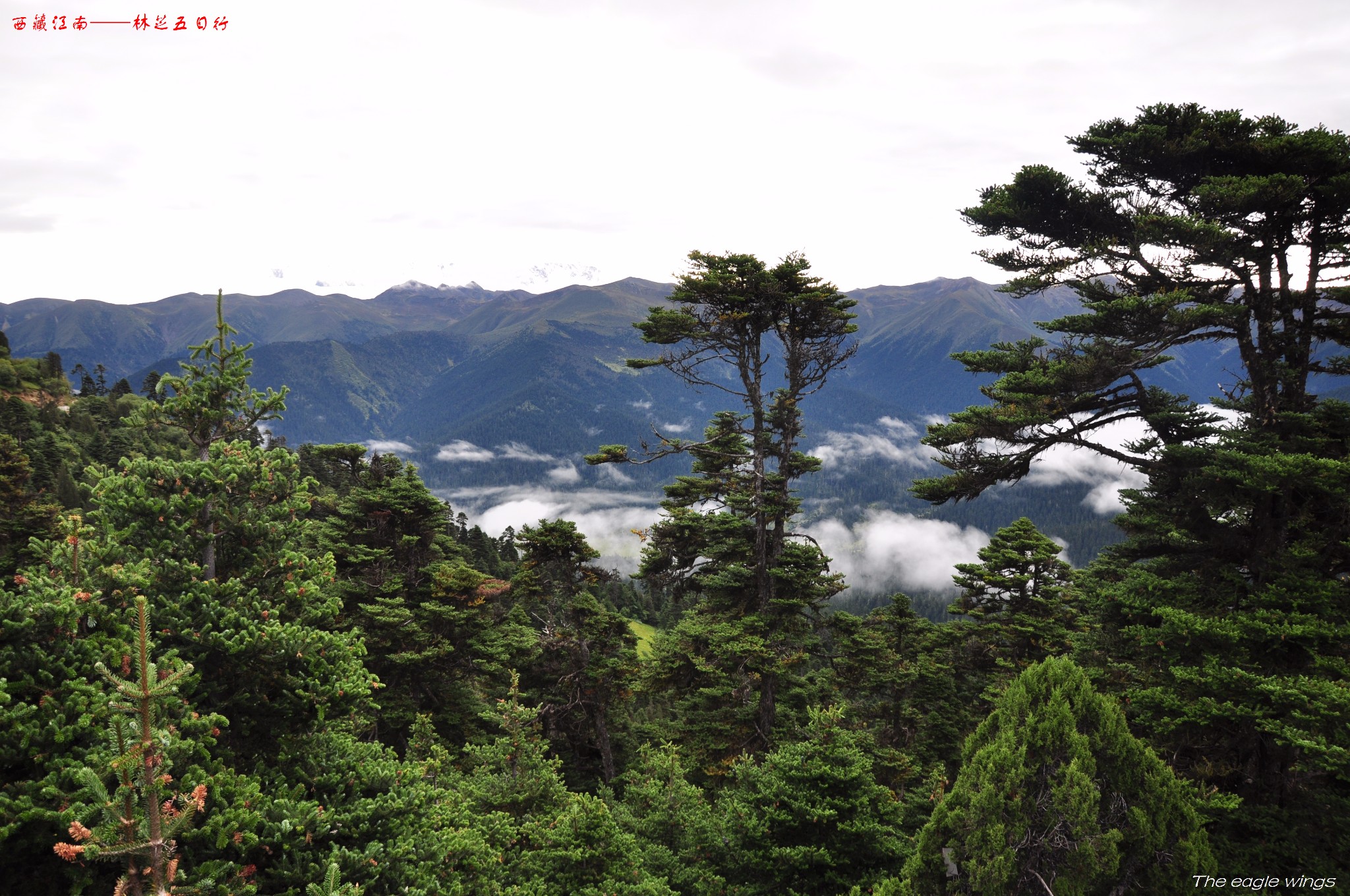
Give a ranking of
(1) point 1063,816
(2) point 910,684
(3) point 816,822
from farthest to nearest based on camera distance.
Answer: (2) point 910,684 < (3) point 816,822 < (1) point 1063,816

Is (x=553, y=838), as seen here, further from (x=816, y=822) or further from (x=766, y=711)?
(x=766, y=711)

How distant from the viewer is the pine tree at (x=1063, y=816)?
25.2 ft

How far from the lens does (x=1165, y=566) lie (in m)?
12.8

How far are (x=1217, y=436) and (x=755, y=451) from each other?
12222 millimetres

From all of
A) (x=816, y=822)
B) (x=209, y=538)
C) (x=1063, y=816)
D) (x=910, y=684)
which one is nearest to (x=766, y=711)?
(x=816, y=822)


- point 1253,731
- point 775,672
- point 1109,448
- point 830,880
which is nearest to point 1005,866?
point 830,880

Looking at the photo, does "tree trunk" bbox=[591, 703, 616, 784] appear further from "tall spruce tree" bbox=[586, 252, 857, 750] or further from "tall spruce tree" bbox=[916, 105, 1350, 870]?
"tall spruce tree" bbox=[916, 105, 1350, 870]

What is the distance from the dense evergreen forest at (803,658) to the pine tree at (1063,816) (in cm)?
4

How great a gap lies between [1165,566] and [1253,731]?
11.2 ft

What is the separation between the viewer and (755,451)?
69.5 feet

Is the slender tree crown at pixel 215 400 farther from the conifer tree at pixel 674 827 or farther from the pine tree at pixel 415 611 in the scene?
the pine tree at pixel 415 611

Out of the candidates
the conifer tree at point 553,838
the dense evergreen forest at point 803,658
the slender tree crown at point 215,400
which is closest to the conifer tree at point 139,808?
A: the dense evergreen forest at point 803,658

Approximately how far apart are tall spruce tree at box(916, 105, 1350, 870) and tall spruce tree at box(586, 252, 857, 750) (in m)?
6.13

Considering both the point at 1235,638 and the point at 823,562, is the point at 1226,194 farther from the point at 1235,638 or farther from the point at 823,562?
the point at 823,562
